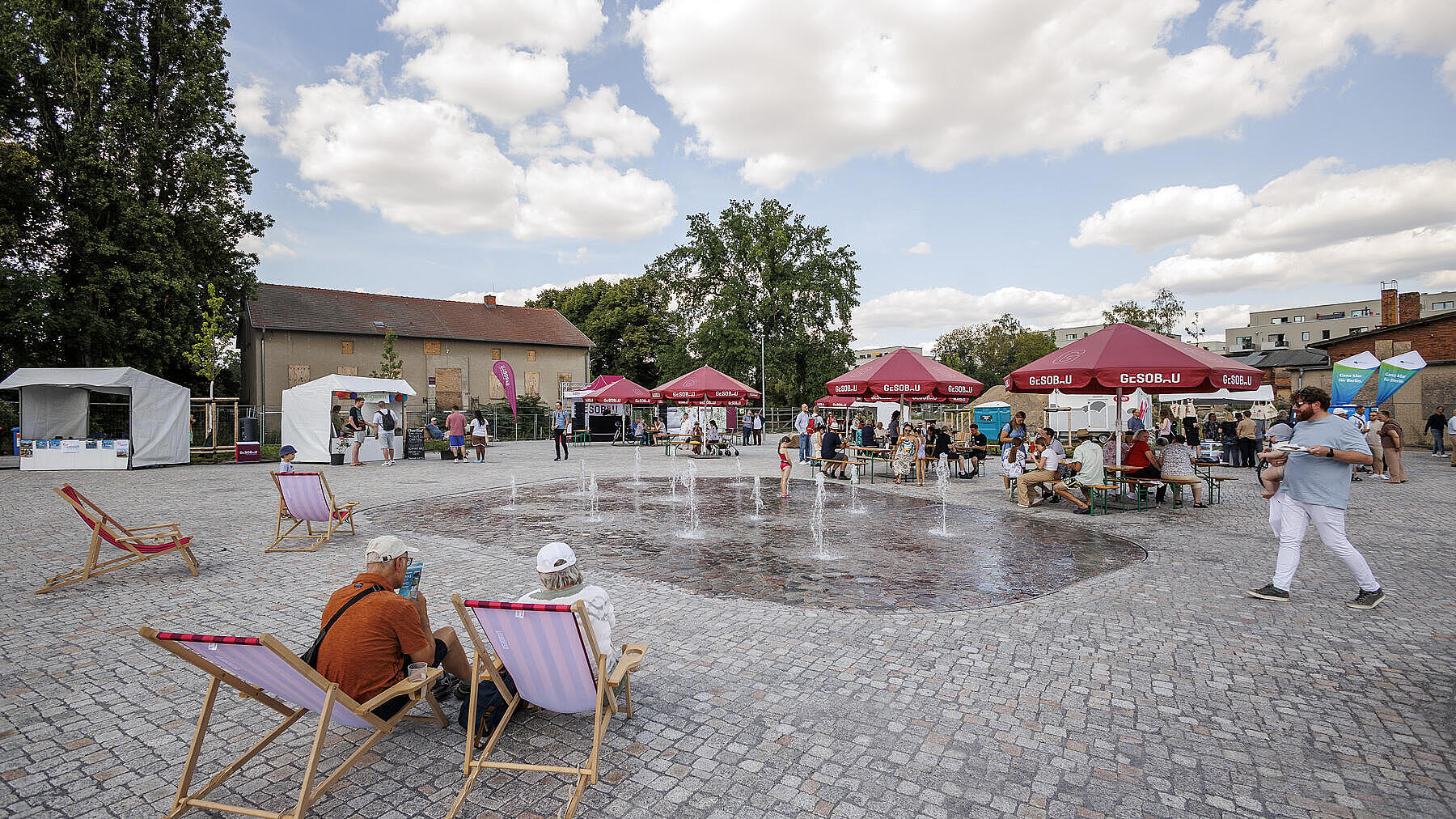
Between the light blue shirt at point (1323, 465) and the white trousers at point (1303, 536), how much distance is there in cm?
8

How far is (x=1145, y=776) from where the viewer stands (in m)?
3.26

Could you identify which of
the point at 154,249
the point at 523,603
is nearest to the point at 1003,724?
the point at 523,603

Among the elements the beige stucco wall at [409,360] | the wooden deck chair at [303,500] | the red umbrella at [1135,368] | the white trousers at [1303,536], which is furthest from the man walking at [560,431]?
the beige stucco wall at [409,360]

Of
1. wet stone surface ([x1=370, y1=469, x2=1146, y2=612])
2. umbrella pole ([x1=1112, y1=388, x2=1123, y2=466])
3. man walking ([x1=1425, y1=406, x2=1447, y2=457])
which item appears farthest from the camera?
man walking ([x1=1425, y1=406, x2=1447, y2=457])

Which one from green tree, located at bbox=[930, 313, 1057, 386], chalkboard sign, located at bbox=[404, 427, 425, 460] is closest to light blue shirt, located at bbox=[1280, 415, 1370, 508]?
chalkboard sign, located at bbox=[404, 427, 425, 460]

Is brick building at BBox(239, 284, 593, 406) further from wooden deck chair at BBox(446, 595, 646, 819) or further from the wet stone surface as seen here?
wooden deck chair at BBox(446, 595, 646, 819)

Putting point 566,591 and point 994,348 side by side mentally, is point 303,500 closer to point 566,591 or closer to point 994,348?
point 566,591

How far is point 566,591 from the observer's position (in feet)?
12.0

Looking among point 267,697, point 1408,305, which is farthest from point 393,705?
point 1408,305

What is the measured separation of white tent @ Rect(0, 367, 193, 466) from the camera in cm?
1875

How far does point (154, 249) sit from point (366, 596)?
32245 millimetres

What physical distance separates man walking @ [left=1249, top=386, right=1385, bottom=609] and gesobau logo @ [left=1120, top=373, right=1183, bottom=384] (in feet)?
13.6

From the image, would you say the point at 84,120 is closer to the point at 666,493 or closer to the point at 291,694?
the point at 666,493

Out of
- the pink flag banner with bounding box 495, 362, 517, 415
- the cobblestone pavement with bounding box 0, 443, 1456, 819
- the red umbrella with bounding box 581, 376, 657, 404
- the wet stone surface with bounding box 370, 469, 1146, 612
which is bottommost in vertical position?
the wet stone surface with bounding box 370, 469, 1146, 612
